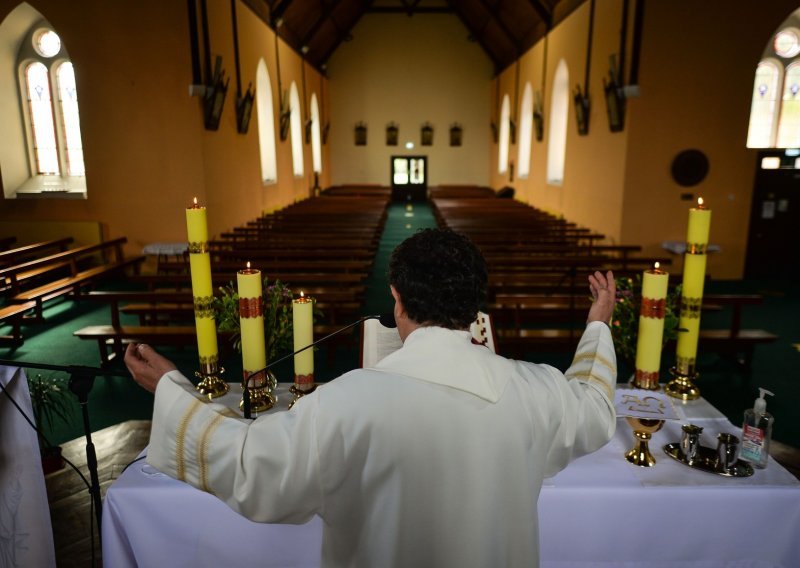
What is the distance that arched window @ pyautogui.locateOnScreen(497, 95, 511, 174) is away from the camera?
1830cm

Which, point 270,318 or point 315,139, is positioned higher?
point 315,139

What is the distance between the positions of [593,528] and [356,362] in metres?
3.33

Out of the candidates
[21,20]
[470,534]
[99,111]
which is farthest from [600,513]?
[21,20]

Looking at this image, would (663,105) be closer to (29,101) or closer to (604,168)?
(604,168)

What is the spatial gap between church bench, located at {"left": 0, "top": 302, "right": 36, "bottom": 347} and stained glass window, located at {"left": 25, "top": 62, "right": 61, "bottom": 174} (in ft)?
18.2

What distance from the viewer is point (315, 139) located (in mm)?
19062

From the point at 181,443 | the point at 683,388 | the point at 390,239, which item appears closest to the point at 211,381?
the point at 181,443

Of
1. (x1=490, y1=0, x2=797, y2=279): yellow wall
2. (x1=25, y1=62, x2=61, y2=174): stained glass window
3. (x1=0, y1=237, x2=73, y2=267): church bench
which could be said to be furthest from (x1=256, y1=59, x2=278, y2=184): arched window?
(x1=490, y1=0, x2=797, y2=279): yellow wall

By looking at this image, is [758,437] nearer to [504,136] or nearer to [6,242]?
[6,242]

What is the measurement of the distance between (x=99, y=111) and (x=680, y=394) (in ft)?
30.1

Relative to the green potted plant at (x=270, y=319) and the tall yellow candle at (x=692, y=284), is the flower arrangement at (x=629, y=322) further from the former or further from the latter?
the green potted plant at (x=270, y=319)

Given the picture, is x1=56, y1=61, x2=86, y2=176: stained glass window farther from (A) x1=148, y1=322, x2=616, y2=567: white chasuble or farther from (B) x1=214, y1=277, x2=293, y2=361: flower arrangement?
(A) x1=148, y1=322, x2=616, y2=567: white chasuble

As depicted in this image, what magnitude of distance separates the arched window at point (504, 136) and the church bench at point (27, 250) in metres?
13.3

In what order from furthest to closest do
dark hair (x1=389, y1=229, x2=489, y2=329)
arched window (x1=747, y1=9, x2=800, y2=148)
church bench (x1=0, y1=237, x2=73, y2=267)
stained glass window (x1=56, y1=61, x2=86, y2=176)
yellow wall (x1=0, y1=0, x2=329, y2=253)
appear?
stained glass window (x1=56, y1=61, x2=86, y2=176)
arched window (x1=747, y1=9, x2=800, y2=148)
yellow wall (x1=0, y1=0, x2=329, y2=253)
church bench (x1=0, y1=237, x2=73, y2=267)
dark hair (x1=389, y1=229, x2=489, y2=329)
